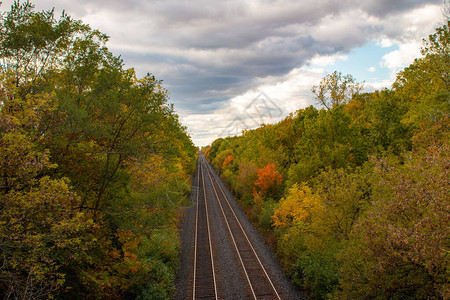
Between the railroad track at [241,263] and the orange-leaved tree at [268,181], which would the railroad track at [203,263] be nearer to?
the railroad track at [241,263]

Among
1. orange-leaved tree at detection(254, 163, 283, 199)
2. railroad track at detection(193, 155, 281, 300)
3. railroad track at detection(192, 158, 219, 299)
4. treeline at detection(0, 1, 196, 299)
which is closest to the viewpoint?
treeline at detection(0, 1, 196, 299)

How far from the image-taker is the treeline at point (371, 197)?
26.3ft

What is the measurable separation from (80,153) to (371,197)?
13.7m

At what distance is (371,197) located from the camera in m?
13.8

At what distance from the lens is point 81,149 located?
1085 centimetres

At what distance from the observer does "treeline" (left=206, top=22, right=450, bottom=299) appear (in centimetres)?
801

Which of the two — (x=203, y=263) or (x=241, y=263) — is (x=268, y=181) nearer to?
(x=241, y=263)

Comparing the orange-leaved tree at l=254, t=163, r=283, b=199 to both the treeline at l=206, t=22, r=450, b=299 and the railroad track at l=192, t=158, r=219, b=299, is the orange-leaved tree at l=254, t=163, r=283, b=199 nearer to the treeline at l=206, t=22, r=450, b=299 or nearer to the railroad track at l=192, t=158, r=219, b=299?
the treeline at l=206, t=22, r=450, b=299

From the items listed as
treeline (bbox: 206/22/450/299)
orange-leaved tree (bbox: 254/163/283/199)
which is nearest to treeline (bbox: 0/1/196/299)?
treeline (bbox: 206/22/450/299)

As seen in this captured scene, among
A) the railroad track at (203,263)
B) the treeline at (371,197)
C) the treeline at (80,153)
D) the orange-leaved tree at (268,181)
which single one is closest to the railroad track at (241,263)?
the railroad track at (203,263)

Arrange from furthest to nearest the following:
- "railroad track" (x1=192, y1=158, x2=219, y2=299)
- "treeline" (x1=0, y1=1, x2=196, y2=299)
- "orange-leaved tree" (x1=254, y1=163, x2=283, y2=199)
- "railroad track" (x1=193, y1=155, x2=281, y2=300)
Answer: "orange-leaved tree" (x1=254, y1=163, x2=283, y2=199)
"railroad track" (x1=192, y1=158, x2=219, y2=299)
"railroad track" (x1=193, y1=155, x2=281, y2=300)
"treeline" (x1=0, y1=1, x2=196, y2=299)

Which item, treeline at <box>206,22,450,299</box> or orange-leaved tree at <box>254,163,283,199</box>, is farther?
orange-leaved tree at <box>254,163,283,199</box>

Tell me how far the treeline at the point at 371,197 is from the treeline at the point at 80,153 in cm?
865

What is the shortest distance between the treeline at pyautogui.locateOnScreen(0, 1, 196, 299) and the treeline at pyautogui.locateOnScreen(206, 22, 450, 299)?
8.65 metres
